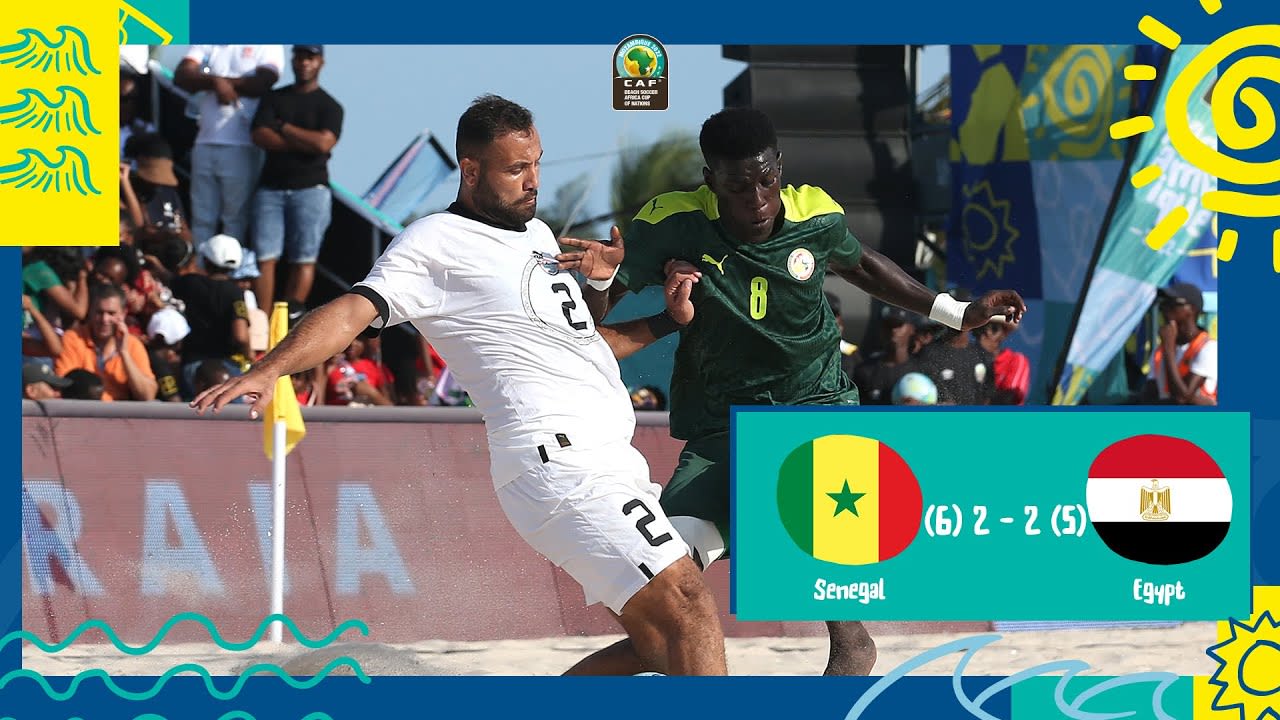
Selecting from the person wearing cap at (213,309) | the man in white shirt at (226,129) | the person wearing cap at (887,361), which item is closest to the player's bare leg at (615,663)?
the person wearing cap at (887,361)

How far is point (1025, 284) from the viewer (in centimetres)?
873

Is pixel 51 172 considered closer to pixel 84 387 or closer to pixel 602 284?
pixel 602 284

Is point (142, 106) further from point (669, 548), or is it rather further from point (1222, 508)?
point (1222, 508)

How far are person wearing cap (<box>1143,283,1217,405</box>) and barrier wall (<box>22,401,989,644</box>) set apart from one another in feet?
8.11

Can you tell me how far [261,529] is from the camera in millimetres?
6766

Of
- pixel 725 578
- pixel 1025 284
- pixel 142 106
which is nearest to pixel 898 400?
pixel 725 578

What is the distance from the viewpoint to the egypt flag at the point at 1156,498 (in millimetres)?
4719

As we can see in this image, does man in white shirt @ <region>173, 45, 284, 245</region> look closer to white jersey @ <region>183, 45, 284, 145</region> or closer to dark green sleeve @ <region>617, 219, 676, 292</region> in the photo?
white jersey @ <region>183, 45, 284, 145</region>

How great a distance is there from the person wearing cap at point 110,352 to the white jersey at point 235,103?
862 mm

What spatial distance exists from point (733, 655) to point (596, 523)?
276 cm

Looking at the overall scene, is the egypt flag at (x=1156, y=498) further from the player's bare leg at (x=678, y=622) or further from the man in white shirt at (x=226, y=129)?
the man in white shirt at (x=226, y=129)

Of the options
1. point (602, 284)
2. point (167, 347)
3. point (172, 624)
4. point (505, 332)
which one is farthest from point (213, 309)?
point (505, 332)

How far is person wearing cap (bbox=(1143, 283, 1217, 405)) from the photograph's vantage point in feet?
25.2

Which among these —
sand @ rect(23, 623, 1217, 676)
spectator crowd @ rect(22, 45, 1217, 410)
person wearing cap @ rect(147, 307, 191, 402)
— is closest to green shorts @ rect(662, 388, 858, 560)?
sand @ rect(23, 623, 1217, 676)
